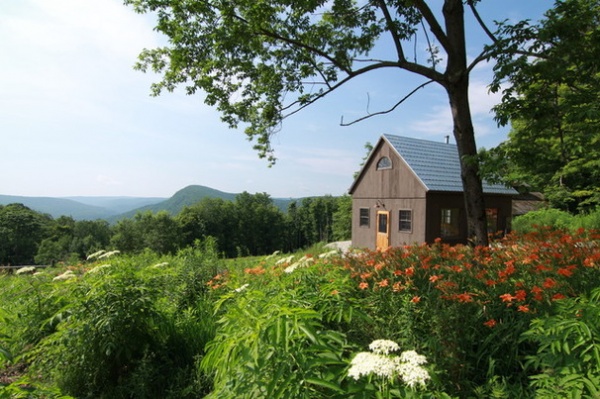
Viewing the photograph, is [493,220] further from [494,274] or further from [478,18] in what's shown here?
[494,274]

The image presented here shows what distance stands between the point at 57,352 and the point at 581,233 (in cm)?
503

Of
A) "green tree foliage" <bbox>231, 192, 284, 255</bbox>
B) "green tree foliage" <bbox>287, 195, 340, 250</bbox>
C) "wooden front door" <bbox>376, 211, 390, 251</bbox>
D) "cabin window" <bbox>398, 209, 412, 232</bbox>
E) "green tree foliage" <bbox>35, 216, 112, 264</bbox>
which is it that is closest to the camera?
"cabin window" <bbox>398, 209, 412, 232</bbox>

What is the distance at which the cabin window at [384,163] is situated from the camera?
52.3 ft

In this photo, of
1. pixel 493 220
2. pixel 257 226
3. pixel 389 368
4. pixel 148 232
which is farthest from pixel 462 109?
pixel 257 226

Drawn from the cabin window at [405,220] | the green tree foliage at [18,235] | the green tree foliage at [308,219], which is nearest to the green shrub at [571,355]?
the cabin window at [405,220]

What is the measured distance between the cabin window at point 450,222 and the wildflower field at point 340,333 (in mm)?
11444

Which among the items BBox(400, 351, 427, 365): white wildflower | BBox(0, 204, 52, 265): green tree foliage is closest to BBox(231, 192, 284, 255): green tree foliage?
BBox(0, 204, 52, 265): green tree foliage

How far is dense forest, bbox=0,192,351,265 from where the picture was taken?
54.4 metres

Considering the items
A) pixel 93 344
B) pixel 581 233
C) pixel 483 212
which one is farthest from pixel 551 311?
pixel 93 344

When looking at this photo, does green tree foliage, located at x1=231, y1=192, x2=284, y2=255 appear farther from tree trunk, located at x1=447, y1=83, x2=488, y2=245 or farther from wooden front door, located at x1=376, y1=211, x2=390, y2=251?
tree trunk, located at x1=447, y1=83, x2=488, y2=245

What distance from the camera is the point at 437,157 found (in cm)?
1639

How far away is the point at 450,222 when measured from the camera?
14609 millimetres

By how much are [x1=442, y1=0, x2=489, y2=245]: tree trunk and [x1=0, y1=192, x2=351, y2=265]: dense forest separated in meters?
40.8

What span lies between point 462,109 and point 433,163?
37.9 feet
